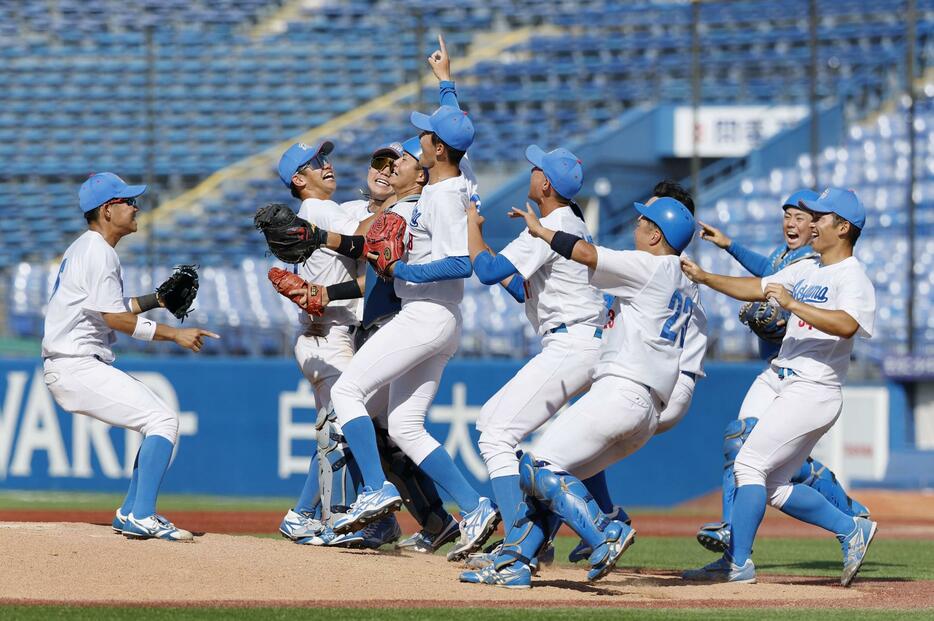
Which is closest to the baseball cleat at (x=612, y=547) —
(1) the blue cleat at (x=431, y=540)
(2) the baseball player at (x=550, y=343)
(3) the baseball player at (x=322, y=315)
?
(2) the baseball player at (x=550, y=343)

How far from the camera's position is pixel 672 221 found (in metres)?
6.67

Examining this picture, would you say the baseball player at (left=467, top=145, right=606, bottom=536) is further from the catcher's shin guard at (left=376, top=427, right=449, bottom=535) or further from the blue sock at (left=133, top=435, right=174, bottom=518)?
the blue sock at (left=133, top=435, right=174, bottom=518)

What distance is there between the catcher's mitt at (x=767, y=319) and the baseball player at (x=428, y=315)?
72.2 inches

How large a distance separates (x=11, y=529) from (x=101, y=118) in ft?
67.6

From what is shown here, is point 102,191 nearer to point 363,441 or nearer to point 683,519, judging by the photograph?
point 363,441

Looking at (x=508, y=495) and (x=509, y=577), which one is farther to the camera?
(x=508, y=495)

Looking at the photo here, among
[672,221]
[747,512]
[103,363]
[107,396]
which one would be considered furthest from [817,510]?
[103,363]

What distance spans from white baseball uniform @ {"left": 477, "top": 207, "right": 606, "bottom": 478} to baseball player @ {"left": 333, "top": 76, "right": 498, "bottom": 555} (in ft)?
1.12

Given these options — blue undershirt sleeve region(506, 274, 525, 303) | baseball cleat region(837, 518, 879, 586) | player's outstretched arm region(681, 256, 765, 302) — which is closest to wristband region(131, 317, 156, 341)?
blue undershirt sleeve region(506, 274, 525, 303)

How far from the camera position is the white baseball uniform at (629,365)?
21.2 feet

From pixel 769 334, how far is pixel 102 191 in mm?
3808

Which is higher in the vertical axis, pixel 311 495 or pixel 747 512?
pixel 747 512

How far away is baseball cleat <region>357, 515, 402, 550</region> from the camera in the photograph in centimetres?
792

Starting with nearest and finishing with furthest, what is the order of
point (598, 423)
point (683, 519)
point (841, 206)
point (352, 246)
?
point (598, 423) < point (841, 206) < point (352, 246) < point (683, 519)
